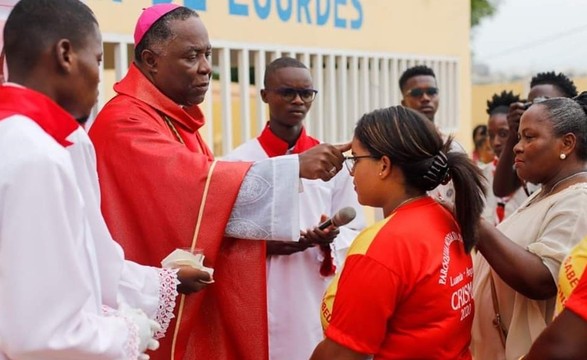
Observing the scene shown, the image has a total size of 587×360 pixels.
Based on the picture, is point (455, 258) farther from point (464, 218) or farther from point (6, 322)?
point (6, 322)

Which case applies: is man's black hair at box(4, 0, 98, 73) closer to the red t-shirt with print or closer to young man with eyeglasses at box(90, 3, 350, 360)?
young man with eyeglasses at box(90, 3, 350, 360)

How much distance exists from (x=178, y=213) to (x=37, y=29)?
1.25m

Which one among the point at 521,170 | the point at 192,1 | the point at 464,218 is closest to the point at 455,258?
the point at 464,218

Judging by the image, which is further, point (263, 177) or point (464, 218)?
point (263, 177)

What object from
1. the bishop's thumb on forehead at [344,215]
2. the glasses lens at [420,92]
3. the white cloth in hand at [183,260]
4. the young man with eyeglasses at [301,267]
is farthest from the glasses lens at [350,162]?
the glasses lens at [420,92]

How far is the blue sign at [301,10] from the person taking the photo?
6527mm

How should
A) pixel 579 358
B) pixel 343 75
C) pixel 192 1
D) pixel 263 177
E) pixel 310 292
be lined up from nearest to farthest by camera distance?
pixel 579 358, pixel 263 177, pixel 310 292, pixel 192 1, pixel 343 75

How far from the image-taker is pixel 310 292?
429cm

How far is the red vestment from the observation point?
3.20 m

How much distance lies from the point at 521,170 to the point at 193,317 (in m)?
1.42

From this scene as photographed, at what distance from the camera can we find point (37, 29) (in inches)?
81.7

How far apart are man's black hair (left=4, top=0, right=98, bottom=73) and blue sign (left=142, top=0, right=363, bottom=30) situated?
12.3 feet

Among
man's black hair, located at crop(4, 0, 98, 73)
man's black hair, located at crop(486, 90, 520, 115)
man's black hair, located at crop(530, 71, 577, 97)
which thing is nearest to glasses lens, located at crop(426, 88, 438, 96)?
man's black hair, located at crop(486, 90, 520, 115)

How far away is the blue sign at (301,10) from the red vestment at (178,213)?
266 centimetres
